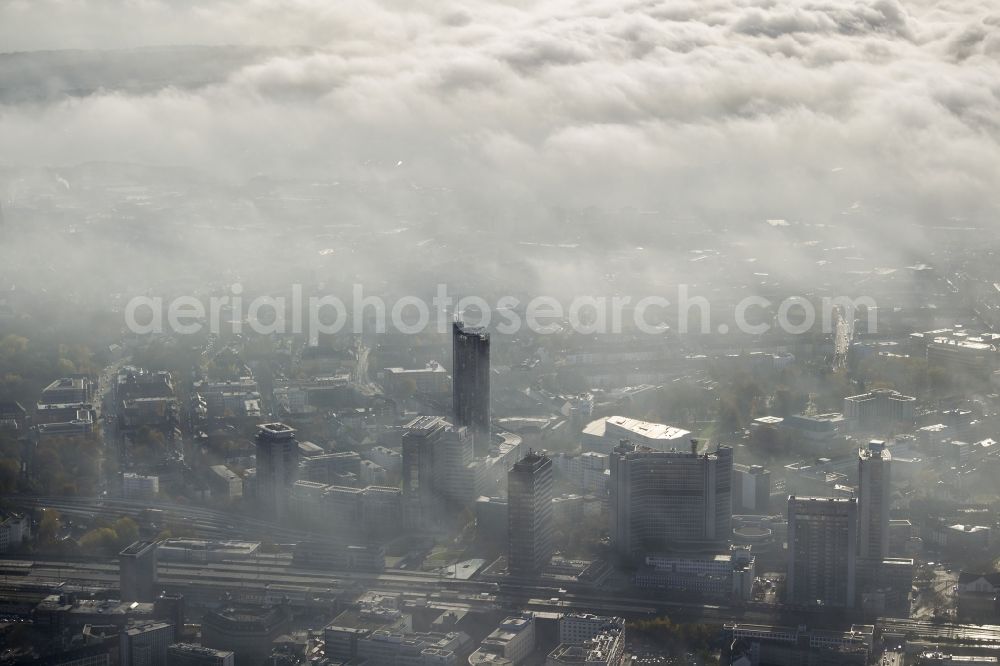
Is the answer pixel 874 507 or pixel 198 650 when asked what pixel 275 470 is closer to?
pixel 198 650

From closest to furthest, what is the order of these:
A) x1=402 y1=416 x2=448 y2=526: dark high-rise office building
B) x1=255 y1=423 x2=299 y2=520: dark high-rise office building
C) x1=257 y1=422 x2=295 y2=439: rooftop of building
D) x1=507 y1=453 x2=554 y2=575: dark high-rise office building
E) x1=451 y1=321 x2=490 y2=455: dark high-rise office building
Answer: x1=507 y1=453 x2=554 y2=575: dark high-rise office building
x1=402 y1=416 x2=448 y2=526: dark high-rise office building
x1=255 y1=423 x2=299 y2=520: dark high-rise office building
x1=257 y1=422 x2=295 y2=439: rooftop of building
x1=451 y1=321 x2=490 y2=455: dark high-rise office building

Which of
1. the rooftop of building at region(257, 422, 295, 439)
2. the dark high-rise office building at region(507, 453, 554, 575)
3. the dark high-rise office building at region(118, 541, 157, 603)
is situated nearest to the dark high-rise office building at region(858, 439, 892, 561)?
the dark high-rise office building at region(507, 453, 554, 575)

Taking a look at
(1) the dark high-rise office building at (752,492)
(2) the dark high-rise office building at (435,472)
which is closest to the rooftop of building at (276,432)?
(2) the dark high-rise office building at (435,472)


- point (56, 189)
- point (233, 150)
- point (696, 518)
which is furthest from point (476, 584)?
point (233, 150)

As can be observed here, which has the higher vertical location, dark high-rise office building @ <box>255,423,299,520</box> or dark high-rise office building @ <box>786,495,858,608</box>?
dark high-rise office building @ <box>255,423,299,520</box>

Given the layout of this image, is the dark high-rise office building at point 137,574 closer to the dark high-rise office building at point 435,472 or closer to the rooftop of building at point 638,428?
the dark high-rise office building at point 435,472

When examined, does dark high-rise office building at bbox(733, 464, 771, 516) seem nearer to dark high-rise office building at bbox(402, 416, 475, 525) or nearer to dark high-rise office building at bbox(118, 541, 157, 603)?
dark high-rise office building at bbox(402, 416, 475, 525)

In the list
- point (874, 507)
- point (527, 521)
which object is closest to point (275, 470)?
point (527, 521)
